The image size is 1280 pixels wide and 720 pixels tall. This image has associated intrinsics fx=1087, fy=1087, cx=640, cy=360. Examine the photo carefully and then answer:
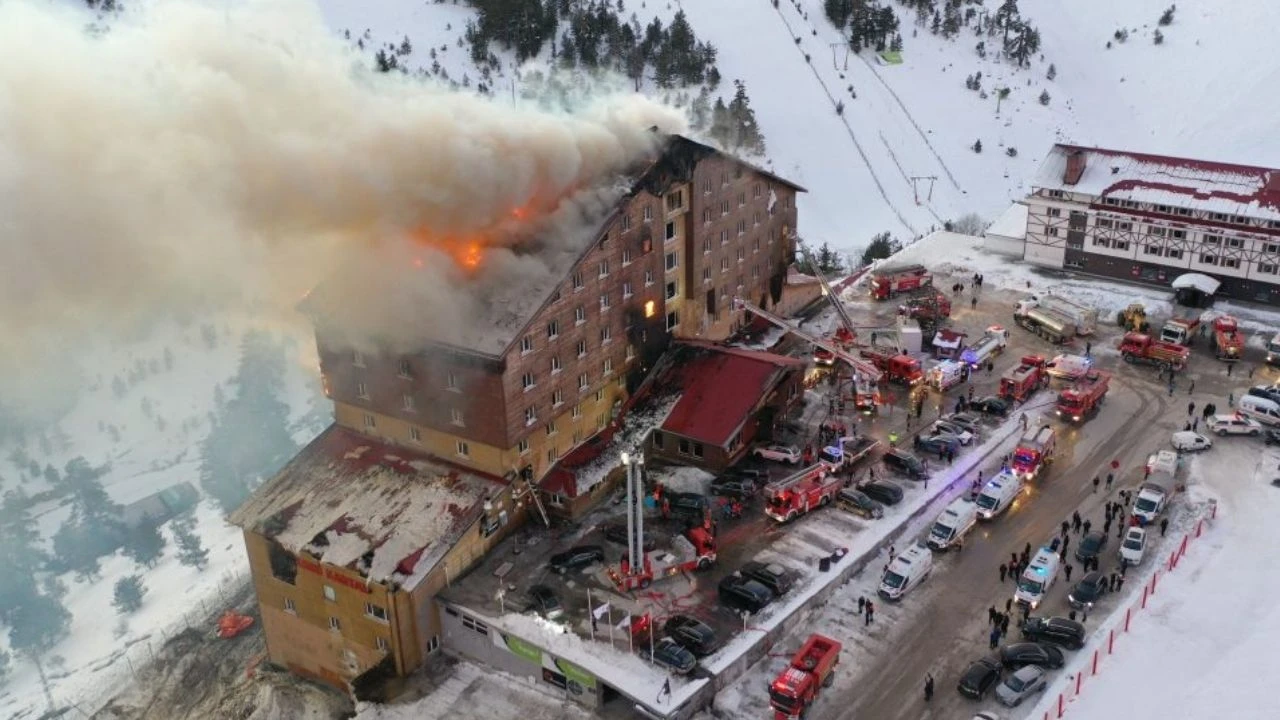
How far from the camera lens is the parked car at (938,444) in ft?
175

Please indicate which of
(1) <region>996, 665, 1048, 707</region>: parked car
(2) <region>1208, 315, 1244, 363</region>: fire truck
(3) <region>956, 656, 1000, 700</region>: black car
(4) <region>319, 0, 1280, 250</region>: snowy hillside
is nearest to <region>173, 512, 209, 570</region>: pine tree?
(3) <region>956, 656, 1000, 700</region>: black car

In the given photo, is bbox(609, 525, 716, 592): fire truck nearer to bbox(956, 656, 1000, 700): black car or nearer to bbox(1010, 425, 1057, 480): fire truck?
bbox(956, 656, 1000, 700): black car

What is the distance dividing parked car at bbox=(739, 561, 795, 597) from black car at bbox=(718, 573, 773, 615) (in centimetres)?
29

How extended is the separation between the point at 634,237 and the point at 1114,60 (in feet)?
410

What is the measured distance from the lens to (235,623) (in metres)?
58.2

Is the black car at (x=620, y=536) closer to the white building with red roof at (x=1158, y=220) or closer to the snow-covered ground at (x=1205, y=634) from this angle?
the snow-covered ground at (x=1205, y=634)

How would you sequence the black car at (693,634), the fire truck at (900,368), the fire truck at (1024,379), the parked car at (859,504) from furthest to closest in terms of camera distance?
the fire truck at (900,368) → the fire truck at (1024,379) → the parked car at (859,504) → the black car at (693,634)

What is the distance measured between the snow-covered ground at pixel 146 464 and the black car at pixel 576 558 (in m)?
16.5

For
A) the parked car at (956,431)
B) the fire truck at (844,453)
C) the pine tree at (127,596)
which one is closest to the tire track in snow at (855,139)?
the parked car at (956,431)

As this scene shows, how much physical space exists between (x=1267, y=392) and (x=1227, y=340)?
7.02 metres

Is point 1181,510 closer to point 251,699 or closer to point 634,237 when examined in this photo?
point 634,237

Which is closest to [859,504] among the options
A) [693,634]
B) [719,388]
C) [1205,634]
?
[719,388]

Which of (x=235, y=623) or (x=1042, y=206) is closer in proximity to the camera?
(x=235, y=623)

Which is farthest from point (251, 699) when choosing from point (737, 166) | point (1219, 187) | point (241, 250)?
point (1219, 187)
